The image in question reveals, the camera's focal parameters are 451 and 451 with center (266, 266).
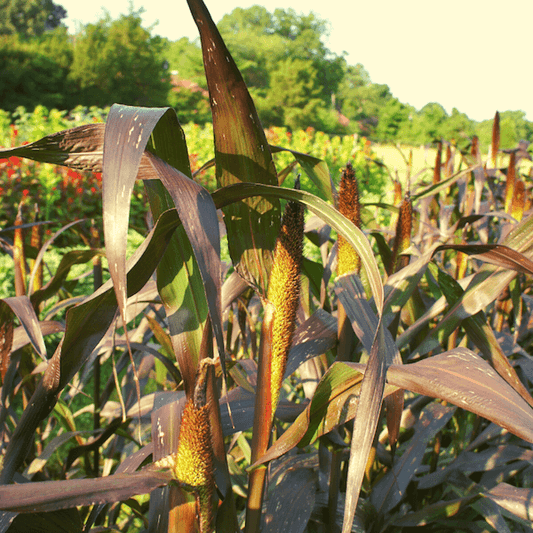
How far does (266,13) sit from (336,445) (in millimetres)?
55210

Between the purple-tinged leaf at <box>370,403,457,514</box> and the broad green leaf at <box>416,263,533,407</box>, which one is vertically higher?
the broad green leaf at <box>416,263,533,407</box>

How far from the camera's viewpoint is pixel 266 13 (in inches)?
1914

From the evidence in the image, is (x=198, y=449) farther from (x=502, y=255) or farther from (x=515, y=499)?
(x=515, y=499)

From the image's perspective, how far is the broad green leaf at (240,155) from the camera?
0.48 meters

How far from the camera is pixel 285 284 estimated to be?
0.54m

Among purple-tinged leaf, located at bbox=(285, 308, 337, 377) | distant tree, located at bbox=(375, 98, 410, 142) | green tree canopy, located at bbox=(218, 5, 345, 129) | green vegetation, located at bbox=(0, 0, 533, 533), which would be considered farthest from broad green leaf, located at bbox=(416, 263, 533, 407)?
distant tree, located at bbox=(375, 98, 410, 142)

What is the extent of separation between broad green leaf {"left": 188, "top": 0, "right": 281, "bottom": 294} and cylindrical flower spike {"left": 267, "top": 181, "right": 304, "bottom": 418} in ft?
0.17

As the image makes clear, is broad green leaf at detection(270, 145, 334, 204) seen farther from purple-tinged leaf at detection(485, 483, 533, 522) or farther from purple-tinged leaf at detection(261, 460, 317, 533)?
purple-tinged leaf at detection(485, 483, 533, 522)

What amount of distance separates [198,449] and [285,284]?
0.69 ft

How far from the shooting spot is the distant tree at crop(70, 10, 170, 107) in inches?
789

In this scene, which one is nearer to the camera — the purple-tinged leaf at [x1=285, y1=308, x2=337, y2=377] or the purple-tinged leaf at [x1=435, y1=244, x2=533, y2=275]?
the purple-tinged leaf at [x1=435, y1=244, x2=533, y2=275]

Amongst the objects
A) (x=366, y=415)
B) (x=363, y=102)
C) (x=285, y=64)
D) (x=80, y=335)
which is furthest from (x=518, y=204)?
(x=363, y=102)

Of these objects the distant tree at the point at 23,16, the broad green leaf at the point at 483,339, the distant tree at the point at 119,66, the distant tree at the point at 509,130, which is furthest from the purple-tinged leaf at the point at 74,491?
the distant tree at the point at 23,16

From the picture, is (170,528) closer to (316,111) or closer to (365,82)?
(316,111)
